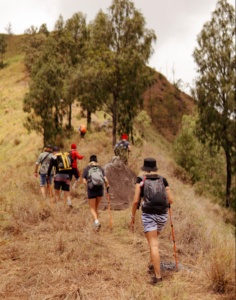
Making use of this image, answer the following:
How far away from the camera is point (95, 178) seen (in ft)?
19.8

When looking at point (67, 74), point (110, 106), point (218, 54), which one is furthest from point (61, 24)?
point (218, 54)

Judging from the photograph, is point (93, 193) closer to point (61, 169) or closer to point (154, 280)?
point (61, 169)

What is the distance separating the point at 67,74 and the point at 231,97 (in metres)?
12.4

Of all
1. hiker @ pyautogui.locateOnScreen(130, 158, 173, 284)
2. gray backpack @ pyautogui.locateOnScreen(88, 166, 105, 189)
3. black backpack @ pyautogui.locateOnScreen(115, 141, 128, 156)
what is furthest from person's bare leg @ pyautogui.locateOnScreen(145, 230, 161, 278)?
black backpack @ pyautogui.locateOnScreen(115, 141, 128, 156)

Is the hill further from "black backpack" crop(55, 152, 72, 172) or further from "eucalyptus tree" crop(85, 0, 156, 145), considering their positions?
"black backpack" crop(55, 152, 72, 172)

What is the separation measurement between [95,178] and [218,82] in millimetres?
17152

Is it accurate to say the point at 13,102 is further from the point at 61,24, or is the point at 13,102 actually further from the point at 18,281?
the point at 18,281

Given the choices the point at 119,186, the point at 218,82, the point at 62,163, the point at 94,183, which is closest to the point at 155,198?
the point at 94,183

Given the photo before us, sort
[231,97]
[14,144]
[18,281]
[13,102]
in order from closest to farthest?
[18,281] < [231,97] < [14,144] < [13,102]

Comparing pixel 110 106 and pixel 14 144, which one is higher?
pixel 110 106

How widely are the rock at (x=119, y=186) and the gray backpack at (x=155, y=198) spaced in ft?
15.0

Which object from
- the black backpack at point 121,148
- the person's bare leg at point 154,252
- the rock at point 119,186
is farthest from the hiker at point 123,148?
the person's bare leg at point 154,252

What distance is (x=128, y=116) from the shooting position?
16766 millimetres

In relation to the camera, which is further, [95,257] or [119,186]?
[119,186]
